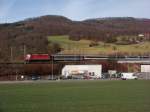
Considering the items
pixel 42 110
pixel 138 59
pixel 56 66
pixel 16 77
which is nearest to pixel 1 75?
pixel 16 77

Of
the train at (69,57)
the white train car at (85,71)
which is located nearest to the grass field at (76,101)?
the white train car at (85,71)

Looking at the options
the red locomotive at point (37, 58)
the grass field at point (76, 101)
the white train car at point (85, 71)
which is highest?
the red locomotive at point (37, 58)

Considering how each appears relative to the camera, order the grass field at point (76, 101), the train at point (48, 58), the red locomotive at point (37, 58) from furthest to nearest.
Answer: the train at point (48, 58) → the red locomotive at point (37, 58) → the grass field at point (76, 101)

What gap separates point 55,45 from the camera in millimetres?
194875

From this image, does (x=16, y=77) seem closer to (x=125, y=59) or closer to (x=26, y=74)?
(x=26, y=74)

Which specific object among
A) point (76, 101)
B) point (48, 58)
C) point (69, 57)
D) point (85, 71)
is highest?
point (69, 57)

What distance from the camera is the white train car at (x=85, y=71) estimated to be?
435 feet

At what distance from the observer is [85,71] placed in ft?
437

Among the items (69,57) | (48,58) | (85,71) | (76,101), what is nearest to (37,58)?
(48,58)

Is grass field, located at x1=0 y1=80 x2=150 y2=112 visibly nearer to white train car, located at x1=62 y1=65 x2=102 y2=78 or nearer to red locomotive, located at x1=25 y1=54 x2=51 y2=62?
white train car, located at x1=62 y1=65 x2=102 y2=78

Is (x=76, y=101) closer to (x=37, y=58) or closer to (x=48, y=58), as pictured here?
(x=37, y=58)

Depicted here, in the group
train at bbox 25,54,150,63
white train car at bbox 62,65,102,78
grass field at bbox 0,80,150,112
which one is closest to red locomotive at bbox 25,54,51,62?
train at bbox 25,54,150,63

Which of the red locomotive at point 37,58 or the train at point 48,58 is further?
the train at point 48,58

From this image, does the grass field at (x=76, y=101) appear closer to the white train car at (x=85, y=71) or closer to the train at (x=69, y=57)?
the white train car at (x=85, y=71)
